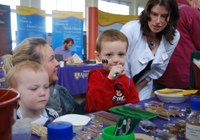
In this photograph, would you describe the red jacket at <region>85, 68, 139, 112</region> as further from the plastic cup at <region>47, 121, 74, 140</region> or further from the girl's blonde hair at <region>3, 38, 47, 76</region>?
the plastic cup at <region>47, 121, 74, 140</region>

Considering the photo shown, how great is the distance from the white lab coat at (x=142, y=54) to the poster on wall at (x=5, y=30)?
310 cm

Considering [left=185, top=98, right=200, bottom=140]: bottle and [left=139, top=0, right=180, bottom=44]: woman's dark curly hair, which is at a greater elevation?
[left=139, top=0, right=180, bottom=44]: woman's dark curly hair

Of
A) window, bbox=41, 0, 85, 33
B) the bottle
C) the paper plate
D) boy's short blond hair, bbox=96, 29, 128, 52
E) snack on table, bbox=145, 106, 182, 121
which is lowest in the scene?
snack on table, bbox=145, 106, 182, 121

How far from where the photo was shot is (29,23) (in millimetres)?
4828

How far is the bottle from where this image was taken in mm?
557

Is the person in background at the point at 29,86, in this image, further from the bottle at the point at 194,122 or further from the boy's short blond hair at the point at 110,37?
the bottle at the point at 194,122

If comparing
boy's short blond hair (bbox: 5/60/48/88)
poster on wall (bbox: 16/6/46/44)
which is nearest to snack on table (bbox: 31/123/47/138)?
boy's short blond hair (bbox: 5/60/48/88)

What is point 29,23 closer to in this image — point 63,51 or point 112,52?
point 63,51

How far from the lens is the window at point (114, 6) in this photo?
306 inches

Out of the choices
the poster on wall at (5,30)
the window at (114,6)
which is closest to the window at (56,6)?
the window at (114,6)

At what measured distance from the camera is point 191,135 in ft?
1.87

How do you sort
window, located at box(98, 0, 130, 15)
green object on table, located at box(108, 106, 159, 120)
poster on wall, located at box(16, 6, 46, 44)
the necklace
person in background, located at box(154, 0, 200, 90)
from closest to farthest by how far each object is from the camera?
1. green object on table, located at box(108, 106, 159, 120)
2. the necklace
3. person in background, located at box(154, 0, 200, 90)
4. poster on wall, located at box(16, 6, 46, 44)
5. window, located at box(98, 0, 130, 15)

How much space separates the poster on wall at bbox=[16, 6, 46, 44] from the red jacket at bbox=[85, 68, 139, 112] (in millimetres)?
3826

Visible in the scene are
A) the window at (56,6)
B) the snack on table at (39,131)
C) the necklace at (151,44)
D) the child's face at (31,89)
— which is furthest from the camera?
the window at (56,6)
